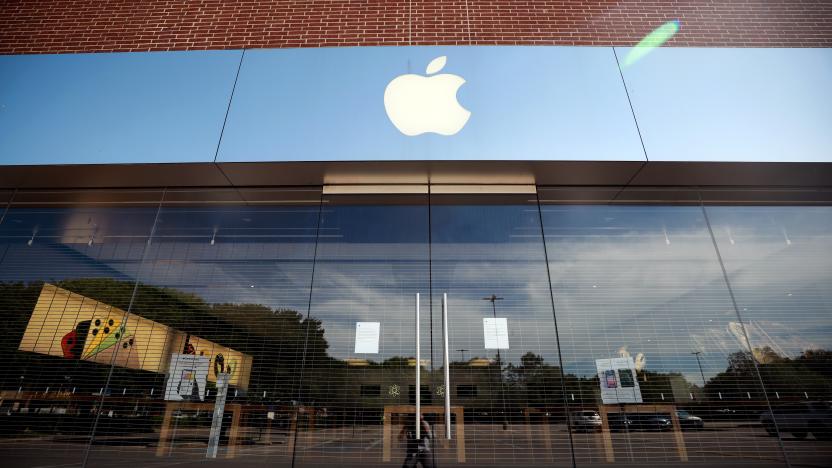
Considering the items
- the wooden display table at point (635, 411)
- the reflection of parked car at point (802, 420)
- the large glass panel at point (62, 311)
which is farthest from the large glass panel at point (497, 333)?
the large glass panel at point (62, 311)

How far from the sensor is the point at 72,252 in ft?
14.4

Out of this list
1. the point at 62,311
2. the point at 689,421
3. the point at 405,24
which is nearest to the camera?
the point at 689,421

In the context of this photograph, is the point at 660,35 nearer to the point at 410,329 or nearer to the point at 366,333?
the point at 410,329

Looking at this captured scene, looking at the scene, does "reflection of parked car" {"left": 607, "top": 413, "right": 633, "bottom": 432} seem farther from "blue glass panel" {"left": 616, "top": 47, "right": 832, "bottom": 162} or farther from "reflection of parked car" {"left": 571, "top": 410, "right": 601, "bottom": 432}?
"blue glass panel" {"left": 616, "top": 47, "right": 832, "bottom": 162}

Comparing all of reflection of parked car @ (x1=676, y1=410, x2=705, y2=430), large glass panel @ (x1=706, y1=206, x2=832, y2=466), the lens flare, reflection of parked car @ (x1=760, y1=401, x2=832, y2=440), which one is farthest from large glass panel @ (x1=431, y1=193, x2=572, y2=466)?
the lens flare

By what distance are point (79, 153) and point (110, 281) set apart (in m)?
1.43

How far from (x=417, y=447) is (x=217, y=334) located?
2.34 metres

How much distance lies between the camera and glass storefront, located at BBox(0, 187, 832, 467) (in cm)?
339

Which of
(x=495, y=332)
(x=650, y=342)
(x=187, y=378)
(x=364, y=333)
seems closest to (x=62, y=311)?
(x=187, y=378)

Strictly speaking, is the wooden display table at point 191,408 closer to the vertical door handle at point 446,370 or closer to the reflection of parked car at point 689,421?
the vertical door handle at point 446,370

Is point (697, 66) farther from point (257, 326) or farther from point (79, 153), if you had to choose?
point (79, 153)

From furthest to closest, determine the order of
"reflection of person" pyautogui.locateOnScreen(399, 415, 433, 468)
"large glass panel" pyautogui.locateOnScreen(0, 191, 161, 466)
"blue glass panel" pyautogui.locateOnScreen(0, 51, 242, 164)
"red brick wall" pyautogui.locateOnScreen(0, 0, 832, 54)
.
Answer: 1. "red brick wall" pyautogui.locateOnScreen(0, 0, 832, 54)
2. "blue glass panel" pyautogui.locateOnScreen(0, 51, 242, 164)
3. "large glass panel" pyautogui.locateOnScreen(0, 191, 161, 466)
4. "reflection of person" pyautogui.locateOnScreen(399, 415, 433, 468)

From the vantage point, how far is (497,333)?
3723 millimetres

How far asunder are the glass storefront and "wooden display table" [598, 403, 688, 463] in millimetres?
17
